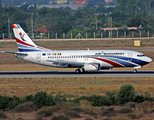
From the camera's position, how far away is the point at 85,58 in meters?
46.7

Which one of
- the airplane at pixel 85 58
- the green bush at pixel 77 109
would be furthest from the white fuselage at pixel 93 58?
the green bush at pixel 77 109

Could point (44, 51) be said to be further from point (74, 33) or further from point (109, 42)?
point (74, 33)

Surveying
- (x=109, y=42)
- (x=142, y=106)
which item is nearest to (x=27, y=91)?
(x=142, y=106)

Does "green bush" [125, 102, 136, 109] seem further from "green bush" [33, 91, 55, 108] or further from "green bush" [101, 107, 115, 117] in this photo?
"green bush" [33, 91, 55, 108]

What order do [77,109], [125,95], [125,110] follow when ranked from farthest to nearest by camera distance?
[125,95] < [77,109] < [125,110]

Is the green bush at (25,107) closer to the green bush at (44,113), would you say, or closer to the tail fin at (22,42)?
the green bush at (44,113)

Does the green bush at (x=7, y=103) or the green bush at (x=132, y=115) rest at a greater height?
the green bush at (x=7, y=103)

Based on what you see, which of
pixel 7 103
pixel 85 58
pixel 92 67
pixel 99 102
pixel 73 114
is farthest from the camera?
pixel 85 58

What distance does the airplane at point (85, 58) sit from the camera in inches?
1804

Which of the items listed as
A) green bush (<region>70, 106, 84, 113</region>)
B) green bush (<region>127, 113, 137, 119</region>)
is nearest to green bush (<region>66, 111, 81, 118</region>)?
green bush (<region>70, 106, 84, 113</region>)

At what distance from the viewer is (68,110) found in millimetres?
22203

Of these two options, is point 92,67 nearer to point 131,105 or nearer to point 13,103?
point 131,105

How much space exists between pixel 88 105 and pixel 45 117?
459 centimetres

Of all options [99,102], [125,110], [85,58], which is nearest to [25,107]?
[99,102]
